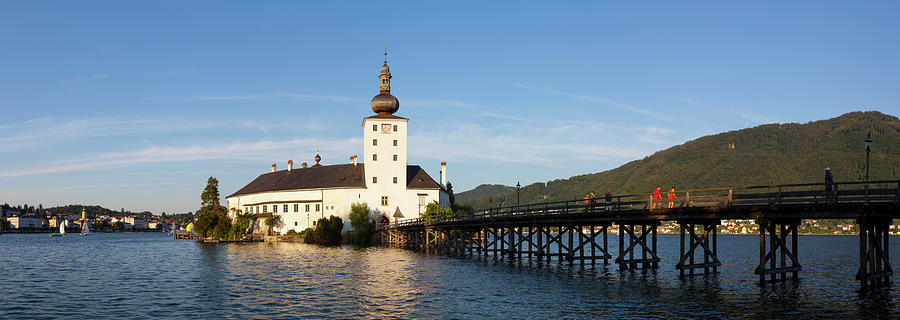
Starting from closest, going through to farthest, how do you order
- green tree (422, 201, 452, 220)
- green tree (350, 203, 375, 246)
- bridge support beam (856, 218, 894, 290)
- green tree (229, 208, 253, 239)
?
bridge support beam (856, 218, 894, 290), green tree (422, 201, 452, 220), green tree (350, 203, 375, 246), green tree (229, 208, 253, 239)

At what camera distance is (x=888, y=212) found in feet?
95.9

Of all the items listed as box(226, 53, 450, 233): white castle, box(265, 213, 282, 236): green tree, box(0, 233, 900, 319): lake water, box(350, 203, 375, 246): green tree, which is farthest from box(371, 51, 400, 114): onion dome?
box(0, 233, 900, 319): lake water

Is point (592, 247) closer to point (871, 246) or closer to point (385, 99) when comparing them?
point (871, 246)

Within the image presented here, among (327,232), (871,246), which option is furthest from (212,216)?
(871,246)

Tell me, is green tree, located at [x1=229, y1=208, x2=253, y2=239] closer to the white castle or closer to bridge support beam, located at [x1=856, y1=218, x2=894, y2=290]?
the white castle

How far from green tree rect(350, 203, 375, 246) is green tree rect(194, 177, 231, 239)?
21.8 m

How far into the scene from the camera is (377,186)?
99.6 m

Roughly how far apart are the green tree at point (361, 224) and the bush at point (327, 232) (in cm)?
183

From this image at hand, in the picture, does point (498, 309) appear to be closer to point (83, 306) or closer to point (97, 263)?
point (83, 306)

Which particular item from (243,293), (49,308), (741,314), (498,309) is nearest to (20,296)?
(49,308)

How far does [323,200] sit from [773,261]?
→ 2924 inches

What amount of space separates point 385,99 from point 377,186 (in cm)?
1236

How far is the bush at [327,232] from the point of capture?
93.5 metres

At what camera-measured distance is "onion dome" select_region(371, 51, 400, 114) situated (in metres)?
101
